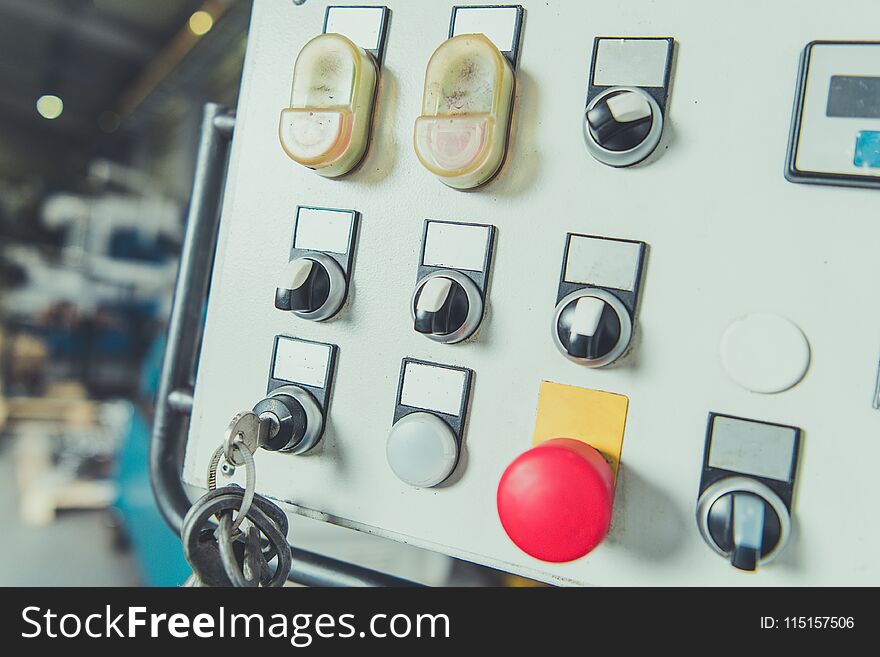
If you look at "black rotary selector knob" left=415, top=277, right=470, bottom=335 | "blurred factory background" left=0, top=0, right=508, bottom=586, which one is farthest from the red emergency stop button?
"blurred factory background" left=0, top=0, right=508, bottom=586

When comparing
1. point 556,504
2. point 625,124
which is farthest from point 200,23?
point 556,504

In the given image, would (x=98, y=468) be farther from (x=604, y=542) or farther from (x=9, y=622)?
(x=604, y=542)

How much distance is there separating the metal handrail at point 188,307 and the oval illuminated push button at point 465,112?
0.25m

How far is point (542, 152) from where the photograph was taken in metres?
0.48

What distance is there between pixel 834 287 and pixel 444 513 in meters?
0.31

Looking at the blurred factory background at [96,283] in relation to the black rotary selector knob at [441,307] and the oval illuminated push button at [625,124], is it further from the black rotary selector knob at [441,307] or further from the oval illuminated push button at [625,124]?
the oval illuminated push button at [625,124]

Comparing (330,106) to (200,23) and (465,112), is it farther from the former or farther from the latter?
(200,23)

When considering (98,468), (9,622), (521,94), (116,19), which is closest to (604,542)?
(521,94)

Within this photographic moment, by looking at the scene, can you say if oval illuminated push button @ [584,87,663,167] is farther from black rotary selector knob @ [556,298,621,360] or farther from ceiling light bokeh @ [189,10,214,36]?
ceiling light bokeh @ [189,10,214,36]

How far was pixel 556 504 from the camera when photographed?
409mm

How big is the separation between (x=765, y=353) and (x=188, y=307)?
0.52m

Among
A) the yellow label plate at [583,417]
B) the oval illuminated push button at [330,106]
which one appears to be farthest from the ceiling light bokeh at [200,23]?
the yellow label plate at [583,417]

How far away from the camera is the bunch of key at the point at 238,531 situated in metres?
0.46

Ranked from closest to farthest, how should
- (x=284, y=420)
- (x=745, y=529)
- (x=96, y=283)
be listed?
(x=745, y=529) → (x=284, y=420) → (x=96, y=283)
